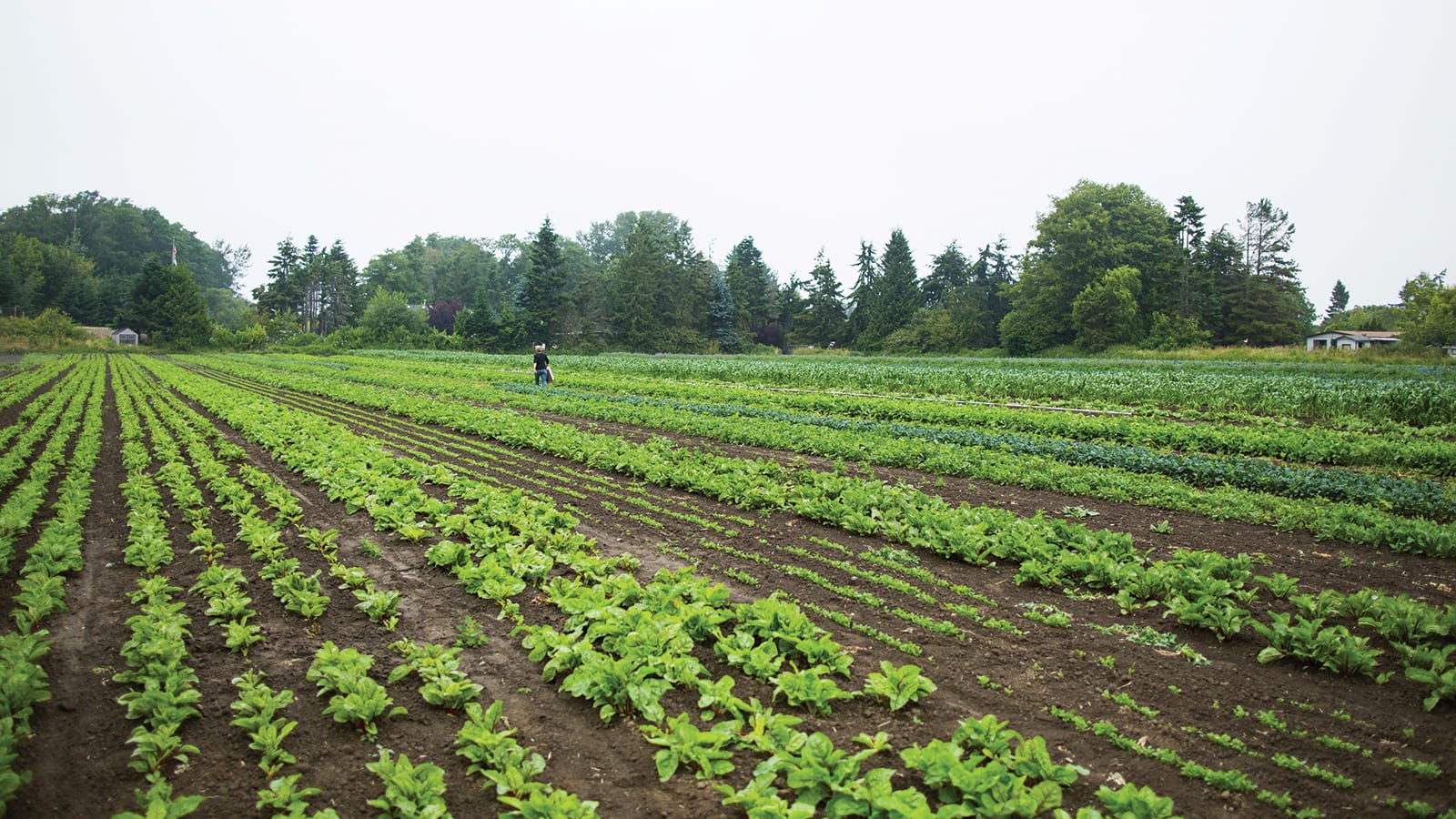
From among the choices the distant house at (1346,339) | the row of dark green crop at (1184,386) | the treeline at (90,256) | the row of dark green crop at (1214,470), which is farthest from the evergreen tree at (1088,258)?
the treeline at (90,256)

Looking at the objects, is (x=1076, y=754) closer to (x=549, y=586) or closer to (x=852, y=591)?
(x=852, y=591)

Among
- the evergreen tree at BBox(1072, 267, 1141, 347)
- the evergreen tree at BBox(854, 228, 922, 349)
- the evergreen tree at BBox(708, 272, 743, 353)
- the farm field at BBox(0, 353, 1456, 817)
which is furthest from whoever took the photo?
the evergreen tree at BBox(708, 272, 743, 353)

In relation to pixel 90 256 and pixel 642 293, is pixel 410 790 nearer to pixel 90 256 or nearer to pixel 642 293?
pixel 642 293

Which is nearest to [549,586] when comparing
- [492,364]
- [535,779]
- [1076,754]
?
[535,779]

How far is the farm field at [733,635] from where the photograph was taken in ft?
12.2

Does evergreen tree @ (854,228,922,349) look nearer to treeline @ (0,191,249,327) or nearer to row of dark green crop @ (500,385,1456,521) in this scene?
row of dark green crop @ (500,385,1456,521)

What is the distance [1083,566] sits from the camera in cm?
655

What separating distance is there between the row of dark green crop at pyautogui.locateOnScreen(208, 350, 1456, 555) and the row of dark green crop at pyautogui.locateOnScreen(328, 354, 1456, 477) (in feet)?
11.4

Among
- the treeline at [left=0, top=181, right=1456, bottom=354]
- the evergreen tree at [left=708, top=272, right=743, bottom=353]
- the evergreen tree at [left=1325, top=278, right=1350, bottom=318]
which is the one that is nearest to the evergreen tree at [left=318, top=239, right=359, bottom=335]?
the treeline at [left=0, top=181, right=1456, bottom=354]

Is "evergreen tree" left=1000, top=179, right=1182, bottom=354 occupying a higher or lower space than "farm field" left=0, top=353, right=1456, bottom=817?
higher

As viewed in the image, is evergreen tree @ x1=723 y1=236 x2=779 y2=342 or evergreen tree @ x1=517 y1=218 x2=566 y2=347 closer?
evergreen tree @ x1=517 y1=218 x2=566 y2=347

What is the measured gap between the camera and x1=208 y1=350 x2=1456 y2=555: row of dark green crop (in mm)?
7289

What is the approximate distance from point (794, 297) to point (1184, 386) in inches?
2591

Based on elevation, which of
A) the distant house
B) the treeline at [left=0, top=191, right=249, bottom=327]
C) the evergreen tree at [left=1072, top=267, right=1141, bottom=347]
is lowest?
the distant house
